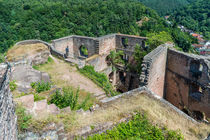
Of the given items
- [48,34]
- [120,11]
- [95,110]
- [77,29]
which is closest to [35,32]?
[48,34]

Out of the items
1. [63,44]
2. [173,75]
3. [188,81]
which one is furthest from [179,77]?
[63,44]

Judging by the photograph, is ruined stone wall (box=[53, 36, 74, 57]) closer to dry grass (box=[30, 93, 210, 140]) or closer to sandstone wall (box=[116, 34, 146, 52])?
sandstone wall (box=[116, 34, 146, 52])

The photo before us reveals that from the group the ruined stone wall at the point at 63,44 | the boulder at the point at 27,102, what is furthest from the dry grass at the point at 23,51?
the boulder at the point at 27,102

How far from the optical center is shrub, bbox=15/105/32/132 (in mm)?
4418

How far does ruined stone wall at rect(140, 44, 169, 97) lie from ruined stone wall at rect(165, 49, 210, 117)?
49cm

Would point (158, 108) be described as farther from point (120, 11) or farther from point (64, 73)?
point (120, 11)

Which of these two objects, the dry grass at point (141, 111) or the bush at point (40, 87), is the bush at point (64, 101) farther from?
the dry grass at point (141, 111)

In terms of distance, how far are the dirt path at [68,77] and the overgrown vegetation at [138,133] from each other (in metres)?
5.22

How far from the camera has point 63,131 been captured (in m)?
4.73

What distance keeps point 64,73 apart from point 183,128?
29.0 ft

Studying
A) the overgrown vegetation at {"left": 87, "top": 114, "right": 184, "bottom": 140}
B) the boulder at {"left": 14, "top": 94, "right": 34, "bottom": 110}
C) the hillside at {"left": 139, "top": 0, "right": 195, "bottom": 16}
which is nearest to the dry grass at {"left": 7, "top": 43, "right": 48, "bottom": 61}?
the boulder at {"left": 14, "top": 94, "right": 34, "bottom": 110}

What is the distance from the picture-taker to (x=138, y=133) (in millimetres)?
5336

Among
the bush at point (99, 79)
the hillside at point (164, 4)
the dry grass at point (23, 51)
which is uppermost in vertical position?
the hillside at point (164, 4)

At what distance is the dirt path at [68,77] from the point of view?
11050 millimetres
